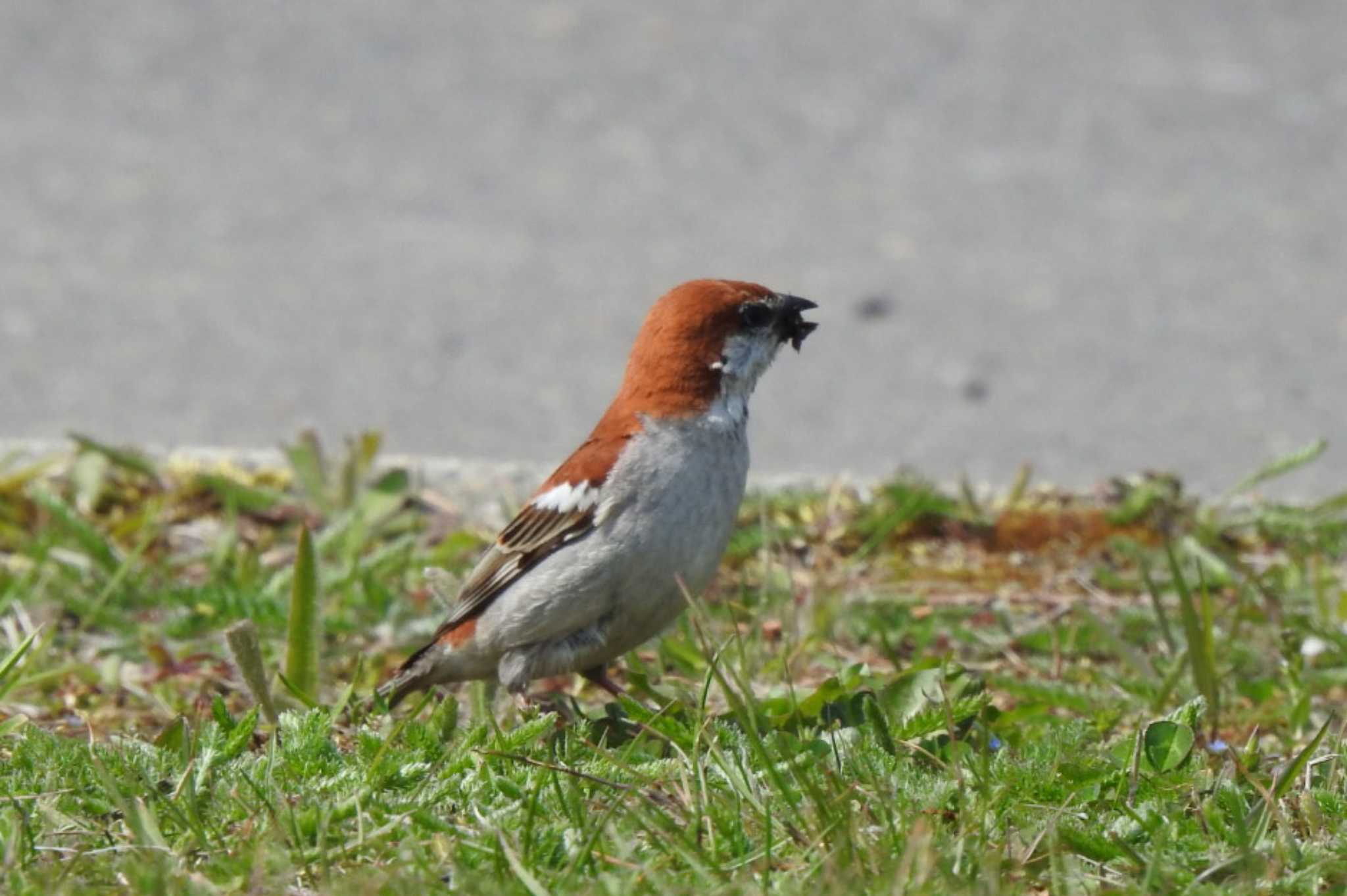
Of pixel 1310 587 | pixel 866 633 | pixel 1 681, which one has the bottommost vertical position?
pixel 1 681

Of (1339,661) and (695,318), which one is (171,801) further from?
(1339,661)

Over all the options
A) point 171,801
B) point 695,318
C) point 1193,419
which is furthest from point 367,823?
point 1193,419

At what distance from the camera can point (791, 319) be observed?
475 cm

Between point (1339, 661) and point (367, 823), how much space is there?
290 centimetres

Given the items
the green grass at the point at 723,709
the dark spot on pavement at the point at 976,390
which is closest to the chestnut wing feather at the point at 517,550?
the green grass at the point at 723,709

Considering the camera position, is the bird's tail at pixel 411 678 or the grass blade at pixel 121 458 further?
the grass blade at pixel 121 458

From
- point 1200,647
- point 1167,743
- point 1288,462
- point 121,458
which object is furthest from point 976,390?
point 1167,743

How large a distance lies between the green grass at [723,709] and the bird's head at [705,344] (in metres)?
0.61

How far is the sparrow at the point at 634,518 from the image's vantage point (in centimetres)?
432

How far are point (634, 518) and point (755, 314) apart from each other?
673 mm

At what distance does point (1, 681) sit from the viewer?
13.6 ft

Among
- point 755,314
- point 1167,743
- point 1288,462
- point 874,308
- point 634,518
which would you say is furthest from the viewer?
point 874,308

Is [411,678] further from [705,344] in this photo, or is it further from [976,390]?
[976,390]

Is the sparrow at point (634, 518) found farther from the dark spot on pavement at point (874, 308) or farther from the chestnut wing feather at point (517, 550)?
Answer: the dark spot on pavement at point (874, 308)
